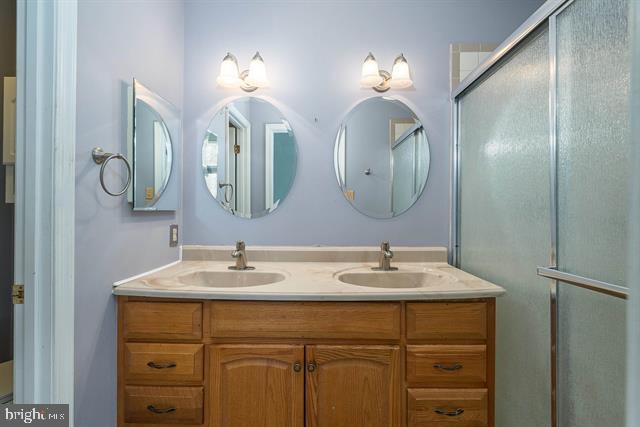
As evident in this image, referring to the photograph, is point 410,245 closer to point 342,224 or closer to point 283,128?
point 342,224

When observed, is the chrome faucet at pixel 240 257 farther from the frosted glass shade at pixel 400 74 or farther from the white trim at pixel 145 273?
the frosted glass shade at pixel 400 74

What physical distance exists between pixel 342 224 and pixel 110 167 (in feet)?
3.55

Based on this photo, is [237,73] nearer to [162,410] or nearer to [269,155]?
[269,155]

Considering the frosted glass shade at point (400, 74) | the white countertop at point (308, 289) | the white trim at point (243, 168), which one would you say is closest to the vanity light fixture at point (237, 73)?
the white trim at point (243, 168)

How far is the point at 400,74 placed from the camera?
68.6 inches

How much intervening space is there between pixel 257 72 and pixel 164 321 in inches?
48.9

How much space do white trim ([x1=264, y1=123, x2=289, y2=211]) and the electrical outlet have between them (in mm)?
471

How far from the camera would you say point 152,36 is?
1.50m

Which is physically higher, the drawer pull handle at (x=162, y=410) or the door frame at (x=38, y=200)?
the door frame at (x=38, y=200)

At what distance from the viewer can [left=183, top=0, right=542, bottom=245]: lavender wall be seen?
5.90ft

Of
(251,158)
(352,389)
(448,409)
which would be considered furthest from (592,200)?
(251,158)

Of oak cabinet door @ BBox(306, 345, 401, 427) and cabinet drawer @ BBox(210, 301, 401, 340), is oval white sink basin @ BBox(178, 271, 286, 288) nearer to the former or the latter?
cabinet drawer @ BBox(210, 301, 401, 340)

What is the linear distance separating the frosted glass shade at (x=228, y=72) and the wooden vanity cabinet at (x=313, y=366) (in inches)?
43.8

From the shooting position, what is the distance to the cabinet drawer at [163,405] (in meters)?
1.22
